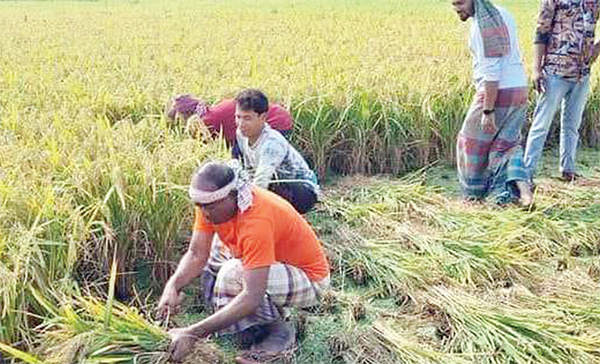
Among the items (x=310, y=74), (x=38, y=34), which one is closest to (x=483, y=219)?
(x=310, y=74)

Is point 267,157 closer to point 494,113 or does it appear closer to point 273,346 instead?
point 273,346

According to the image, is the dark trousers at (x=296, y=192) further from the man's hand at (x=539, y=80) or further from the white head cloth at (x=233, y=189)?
the man's hand at (x=539, y=80)

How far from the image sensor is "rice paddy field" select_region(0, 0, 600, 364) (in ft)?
9.55

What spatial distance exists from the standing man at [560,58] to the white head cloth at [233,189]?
2.77 meters

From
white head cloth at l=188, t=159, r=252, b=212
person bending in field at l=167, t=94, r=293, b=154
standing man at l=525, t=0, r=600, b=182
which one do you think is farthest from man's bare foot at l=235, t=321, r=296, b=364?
standing man at l=525, t=0, r=600, b=182

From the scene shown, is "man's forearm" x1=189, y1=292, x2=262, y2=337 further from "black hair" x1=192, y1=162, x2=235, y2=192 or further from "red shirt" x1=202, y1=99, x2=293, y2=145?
"red shirt" x1=202, y1=99, x2=293, y2=145

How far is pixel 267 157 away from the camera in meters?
3.96

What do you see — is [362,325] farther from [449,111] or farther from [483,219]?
[449,111]

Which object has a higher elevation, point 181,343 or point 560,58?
point 560,58

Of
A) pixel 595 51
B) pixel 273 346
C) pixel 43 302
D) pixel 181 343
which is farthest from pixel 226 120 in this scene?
pixel 595 51

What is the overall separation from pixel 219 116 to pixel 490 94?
1.67 meters

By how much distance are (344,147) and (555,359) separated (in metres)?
2.92

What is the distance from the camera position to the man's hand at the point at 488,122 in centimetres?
471

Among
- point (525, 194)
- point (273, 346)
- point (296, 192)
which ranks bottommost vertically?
point (525, 194)
